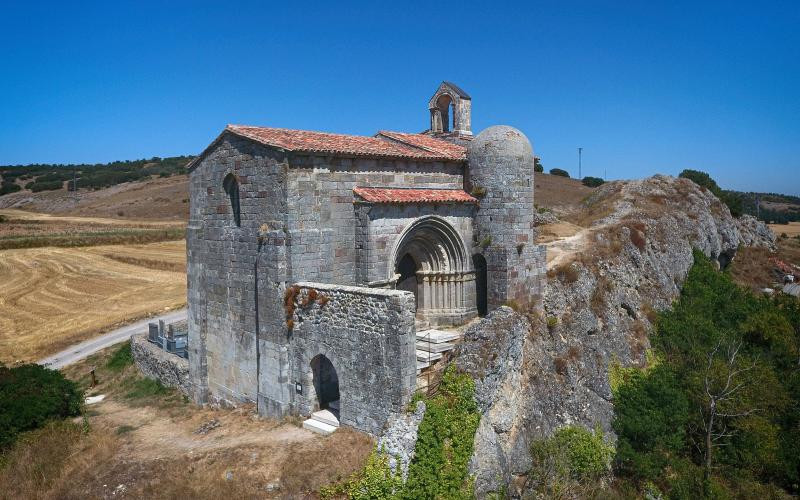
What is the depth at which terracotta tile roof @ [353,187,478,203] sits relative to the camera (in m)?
15.0

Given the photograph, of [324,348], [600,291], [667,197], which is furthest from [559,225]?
[324,348]

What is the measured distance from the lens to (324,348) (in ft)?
43.2

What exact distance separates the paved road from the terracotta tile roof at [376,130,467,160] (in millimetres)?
15531

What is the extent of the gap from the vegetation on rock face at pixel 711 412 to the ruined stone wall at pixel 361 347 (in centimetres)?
897

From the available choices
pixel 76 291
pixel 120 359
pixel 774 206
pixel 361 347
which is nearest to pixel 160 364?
pixel 120 359

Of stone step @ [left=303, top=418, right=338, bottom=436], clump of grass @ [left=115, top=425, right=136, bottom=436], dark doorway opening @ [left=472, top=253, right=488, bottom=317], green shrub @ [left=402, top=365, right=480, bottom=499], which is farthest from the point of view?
dark doorway opening @ [left=472, top=253, right=488, bottom=317]

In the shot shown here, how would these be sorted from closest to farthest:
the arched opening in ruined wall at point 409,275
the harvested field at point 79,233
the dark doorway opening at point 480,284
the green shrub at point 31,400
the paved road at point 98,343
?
1. the green shrub at point 31,400
2. the arched opening in ruined wall at point 409,275
3. the dark doorway opening at point 480,284
4. the paved road at point 98,343
5. the harvested field at point 79,233

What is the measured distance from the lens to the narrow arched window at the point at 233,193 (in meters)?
15.7

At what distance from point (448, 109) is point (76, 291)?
25.1m

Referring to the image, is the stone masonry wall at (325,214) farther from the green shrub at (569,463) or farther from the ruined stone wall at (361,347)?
the green shrub at (569,463)

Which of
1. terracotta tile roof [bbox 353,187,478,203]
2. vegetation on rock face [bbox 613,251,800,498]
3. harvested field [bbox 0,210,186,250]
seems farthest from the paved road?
vegetation on rock face [bbox 613,251,800,498]

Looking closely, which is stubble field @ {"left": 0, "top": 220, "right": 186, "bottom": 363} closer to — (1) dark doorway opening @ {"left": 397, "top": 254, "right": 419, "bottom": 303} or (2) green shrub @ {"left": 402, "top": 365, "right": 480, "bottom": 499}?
(1) dark doorway opening @ {"left": 397, "top": 254, "right": 419, "bottom": 303}

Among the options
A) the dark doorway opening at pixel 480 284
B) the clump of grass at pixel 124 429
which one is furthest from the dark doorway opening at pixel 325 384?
the dark doorway opening at pixel 480 284

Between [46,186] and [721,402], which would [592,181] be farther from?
[46,186]
